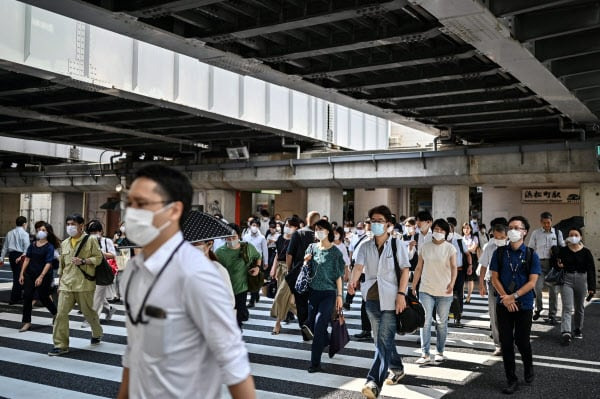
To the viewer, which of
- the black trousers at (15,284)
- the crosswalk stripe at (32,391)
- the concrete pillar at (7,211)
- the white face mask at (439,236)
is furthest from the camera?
the concrete pillar at (7,211)

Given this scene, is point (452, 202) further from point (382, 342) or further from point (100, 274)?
point (382, 342)

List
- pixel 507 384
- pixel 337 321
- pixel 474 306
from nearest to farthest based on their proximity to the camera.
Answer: pixel 507 384 < pixel 337 321 < pixel 474 306

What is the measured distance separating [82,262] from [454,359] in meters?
5.70

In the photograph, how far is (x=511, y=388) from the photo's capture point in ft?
21.4

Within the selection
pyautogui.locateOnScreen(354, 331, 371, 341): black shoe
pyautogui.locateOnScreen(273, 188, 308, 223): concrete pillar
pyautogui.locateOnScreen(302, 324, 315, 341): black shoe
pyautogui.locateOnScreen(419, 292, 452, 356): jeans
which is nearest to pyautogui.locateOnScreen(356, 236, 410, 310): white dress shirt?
pyautogui.locateOnScreen(419, 292, 452, 356): jeans

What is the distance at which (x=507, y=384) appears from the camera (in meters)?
6.80

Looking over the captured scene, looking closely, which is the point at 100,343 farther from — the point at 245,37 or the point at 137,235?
the point at 137,235

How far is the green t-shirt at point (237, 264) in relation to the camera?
8945mm

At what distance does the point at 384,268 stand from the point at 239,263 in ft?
10.3

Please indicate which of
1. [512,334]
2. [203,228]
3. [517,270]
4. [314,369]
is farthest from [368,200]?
[203,228]

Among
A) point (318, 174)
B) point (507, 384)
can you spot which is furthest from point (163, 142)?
point (507, 384)

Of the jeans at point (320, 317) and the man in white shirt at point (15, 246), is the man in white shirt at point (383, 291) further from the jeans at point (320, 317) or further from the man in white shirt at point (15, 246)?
the man in white shirt at point (15, 246)

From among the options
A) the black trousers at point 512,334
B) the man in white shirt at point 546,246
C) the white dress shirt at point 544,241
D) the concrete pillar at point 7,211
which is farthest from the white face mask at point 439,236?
the concrete pillar at point 7,211

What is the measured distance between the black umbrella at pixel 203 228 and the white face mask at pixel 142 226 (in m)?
2.68
